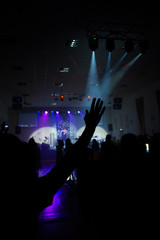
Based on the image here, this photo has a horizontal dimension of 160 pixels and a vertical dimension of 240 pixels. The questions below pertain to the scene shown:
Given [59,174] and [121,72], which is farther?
[121,72]

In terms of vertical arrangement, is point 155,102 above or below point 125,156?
above

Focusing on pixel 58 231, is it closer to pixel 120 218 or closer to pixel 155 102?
pixel 120 218

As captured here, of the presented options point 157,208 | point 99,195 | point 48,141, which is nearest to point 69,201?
point 99,195

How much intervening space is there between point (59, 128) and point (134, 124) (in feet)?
24.6

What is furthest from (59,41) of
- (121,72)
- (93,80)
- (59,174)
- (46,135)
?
(46,135)

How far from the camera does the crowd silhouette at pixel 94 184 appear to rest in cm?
68

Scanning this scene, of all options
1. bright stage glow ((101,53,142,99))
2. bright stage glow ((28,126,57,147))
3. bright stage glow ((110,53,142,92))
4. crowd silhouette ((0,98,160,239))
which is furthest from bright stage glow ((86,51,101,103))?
bright stage glow ((28,126,57,147))

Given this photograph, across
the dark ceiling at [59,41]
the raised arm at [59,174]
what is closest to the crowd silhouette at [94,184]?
the raised arm at [59,174]

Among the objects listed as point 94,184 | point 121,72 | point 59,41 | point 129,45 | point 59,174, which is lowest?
point 94,184

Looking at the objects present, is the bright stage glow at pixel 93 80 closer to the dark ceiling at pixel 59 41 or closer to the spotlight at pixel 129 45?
the dark ceiling at pixel 59 41

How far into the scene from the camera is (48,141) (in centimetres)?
1725

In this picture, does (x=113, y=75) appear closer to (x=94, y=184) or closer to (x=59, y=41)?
(x=59, y=41)

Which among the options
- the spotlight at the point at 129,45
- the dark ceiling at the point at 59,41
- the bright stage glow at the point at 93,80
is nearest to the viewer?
the dark ceiling at the point at 59,41

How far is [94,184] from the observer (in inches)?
126
